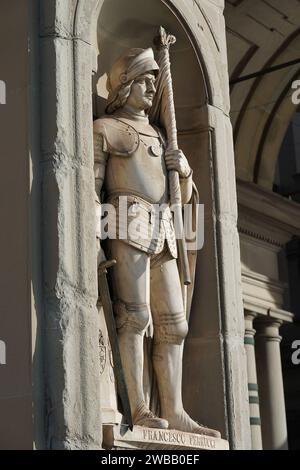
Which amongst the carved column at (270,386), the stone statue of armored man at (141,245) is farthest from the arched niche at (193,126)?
the carved column at (270,386)

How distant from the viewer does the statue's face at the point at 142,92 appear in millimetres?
8887

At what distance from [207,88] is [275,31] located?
686 centimetres

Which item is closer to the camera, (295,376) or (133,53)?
(133,53)

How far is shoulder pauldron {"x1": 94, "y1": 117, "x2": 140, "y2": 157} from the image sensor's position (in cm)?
857

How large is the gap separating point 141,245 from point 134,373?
0.87 m

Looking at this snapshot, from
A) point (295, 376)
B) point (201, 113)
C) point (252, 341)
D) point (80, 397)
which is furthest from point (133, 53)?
point (295, 376)

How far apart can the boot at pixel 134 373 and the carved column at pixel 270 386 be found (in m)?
7.56

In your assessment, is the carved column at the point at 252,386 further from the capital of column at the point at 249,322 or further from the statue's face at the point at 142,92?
the statue's face at the point at 142,92

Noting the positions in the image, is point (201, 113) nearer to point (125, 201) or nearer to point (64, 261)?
point (125, 201)

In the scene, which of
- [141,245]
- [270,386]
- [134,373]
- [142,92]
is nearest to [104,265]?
[141,245]

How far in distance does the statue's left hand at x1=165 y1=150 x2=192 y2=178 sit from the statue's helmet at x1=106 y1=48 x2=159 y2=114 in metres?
0.50

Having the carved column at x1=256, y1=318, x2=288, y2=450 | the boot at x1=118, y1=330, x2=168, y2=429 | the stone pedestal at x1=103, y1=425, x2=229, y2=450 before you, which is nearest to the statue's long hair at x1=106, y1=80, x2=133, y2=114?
the boot at x1=118, y1=330, x2=168, y2=429

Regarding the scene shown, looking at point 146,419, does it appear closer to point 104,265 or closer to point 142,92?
point 104,265

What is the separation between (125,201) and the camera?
849cm
